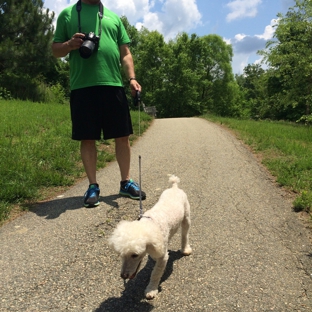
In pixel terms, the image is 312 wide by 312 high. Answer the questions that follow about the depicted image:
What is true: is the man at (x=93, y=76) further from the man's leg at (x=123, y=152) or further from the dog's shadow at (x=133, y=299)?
the dog's shadow at (x=133, y=299)

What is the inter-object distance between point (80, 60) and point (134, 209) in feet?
6.10

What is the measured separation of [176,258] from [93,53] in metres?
2.40

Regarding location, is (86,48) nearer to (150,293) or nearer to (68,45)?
(68,45)

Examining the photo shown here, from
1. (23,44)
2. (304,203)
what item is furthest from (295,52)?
(304,203)

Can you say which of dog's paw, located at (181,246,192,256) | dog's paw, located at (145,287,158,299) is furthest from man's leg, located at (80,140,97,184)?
dog's paw, located at (145,287,158,299)

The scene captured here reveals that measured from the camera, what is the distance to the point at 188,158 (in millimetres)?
6547

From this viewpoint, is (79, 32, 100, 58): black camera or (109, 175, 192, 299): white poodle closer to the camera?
(109, 175, 192, 299): white poodle

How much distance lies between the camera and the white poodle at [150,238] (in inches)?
73.9

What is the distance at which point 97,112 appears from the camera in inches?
143

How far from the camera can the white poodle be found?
73.9 inches

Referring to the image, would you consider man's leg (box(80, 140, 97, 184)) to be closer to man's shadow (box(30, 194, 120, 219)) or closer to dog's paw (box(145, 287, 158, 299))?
man's shadow (box(30, 194, 120, 219))

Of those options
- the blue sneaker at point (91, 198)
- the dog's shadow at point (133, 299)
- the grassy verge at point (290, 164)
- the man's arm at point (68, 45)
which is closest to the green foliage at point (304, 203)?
the grassy verge at point (290, 164)

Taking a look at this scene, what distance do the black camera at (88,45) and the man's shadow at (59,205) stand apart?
5.80 ft

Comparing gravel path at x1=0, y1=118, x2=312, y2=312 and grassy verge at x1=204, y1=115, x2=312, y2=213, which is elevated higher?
grassy verge at x1=204, y1=115, x2=312, y2=213
